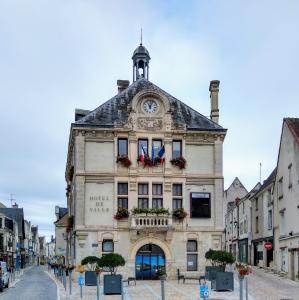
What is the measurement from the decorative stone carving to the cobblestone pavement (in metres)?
10.9

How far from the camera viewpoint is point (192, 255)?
42781mm

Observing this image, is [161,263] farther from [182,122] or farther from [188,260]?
[182,122]

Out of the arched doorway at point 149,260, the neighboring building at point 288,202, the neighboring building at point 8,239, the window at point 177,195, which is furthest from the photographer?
the neighboring building at point 8,239

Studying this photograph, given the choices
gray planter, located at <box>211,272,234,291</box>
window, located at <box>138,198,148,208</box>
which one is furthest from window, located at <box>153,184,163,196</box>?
gray planter, located at <box>211,272,234,291</box>

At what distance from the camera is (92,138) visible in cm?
4250

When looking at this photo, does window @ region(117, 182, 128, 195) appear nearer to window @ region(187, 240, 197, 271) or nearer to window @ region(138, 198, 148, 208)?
window @ region(138, 198, 148, 208)

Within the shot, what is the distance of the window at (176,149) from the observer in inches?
1712

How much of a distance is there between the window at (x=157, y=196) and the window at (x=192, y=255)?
3.48 m

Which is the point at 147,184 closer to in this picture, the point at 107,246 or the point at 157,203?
the point at 157,203

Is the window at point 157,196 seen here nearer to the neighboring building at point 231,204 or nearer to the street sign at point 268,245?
the street sign at point 268,245

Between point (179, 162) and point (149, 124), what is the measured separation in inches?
138

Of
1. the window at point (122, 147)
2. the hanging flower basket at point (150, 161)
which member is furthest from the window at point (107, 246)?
the window at point (122, 147)

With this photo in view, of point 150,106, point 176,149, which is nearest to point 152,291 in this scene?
point 176,149

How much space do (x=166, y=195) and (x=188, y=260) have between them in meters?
4.89
